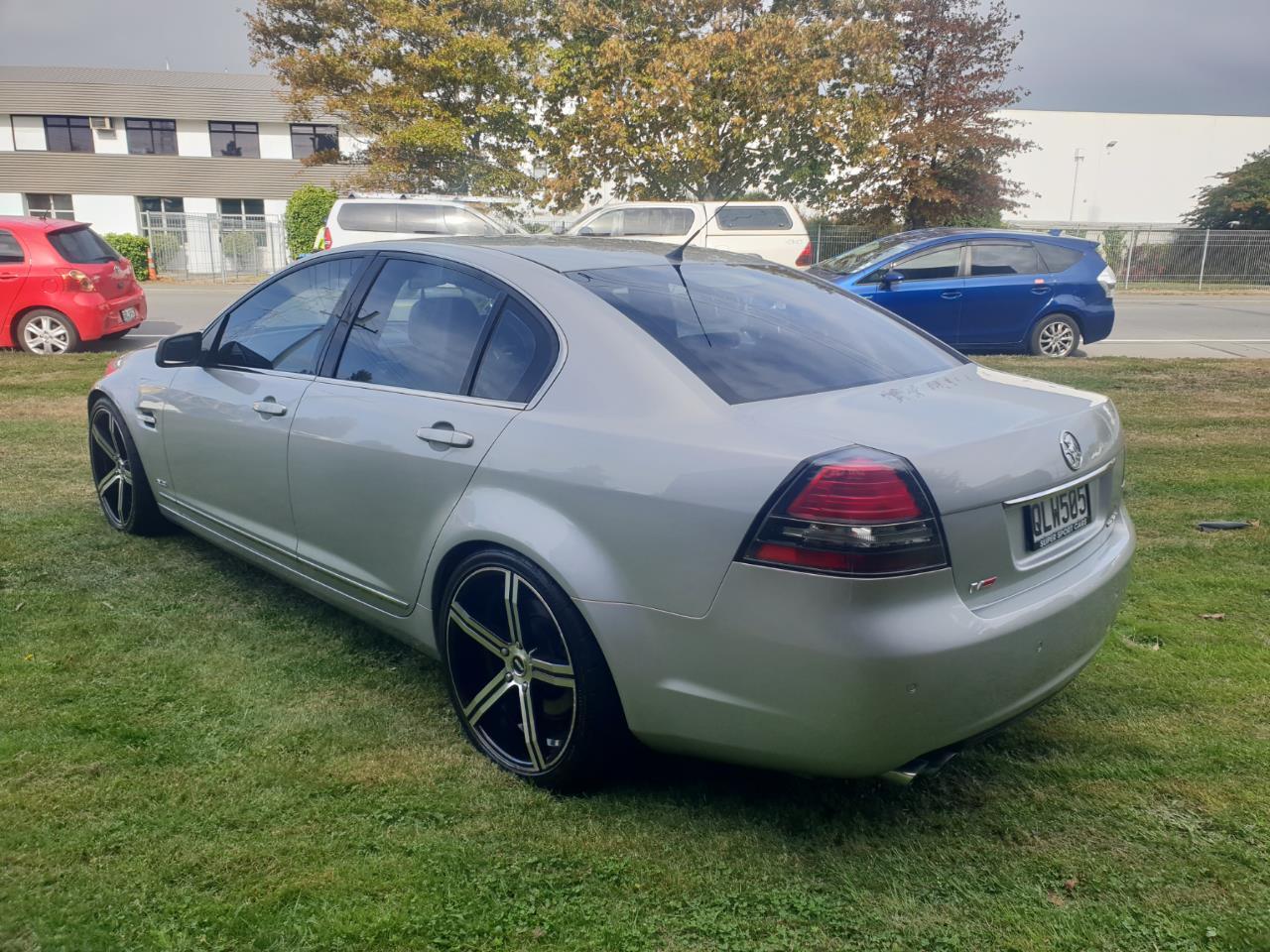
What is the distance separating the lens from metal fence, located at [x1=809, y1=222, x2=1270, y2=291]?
28062mm

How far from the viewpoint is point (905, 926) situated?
2297mm

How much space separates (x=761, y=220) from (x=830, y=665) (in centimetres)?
1653

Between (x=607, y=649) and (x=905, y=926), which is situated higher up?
(x=607, y=649)

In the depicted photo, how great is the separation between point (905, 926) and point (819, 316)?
1.88 meters

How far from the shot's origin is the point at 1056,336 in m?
11.8

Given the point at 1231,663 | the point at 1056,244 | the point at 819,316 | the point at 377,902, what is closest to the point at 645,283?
the point at 819,316

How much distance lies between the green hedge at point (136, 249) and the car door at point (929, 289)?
24193 millimetres

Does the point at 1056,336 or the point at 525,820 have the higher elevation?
the point at 1056,336

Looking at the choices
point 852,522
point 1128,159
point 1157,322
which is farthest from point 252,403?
point 1128,159

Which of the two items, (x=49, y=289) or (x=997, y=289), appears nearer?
(x=49, y=289)

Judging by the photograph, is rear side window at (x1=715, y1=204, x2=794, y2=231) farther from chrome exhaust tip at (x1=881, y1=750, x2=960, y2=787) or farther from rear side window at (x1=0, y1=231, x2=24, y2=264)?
chrome exhaust tip at (x1=881, y1=750, x2=960, y2=787)

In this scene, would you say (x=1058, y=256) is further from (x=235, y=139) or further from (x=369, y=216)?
(x=235, y=139)

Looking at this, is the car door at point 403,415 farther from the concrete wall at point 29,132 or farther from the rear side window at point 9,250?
the concrete wall at point 29,132

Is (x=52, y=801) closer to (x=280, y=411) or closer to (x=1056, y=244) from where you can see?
(x=280, y=411)
